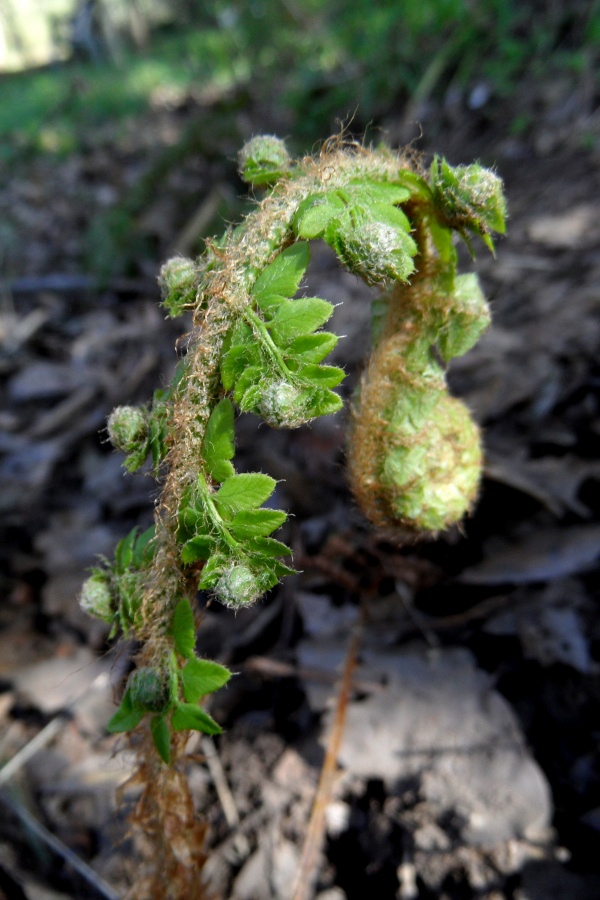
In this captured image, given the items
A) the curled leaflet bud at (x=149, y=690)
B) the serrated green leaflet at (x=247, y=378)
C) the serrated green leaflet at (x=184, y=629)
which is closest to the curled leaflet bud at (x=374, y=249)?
the serrated green leaflet at (x=247, y=378)

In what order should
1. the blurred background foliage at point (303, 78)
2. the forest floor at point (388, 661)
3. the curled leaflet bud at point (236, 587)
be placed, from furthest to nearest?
the blurred background foliage at point (303, 78)
the forest floor at point (388, 661)
the curled leaflet bud at point (236, 587)

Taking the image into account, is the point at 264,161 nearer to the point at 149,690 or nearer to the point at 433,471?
the point at 433,471

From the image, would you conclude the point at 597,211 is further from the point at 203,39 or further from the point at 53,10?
the point at 53,10

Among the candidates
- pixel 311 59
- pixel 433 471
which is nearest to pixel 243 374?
pixel 433 471

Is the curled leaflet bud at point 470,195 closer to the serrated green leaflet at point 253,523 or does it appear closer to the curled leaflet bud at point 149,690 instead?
the serrated green leaflet at point 253,523

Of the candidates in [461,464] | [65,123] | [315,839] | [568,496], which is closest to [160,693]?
[461,464]

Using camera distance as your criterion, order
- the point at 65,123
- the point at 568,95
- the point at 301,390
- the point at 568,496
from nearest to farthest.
Answer: the point at 301,390 < the point at 568,496 < the point at 568,95 < the point at 65,123

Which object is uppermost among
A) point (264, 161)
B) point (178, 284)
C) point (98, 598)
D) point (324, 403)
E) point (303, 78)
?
point (303, 78)
